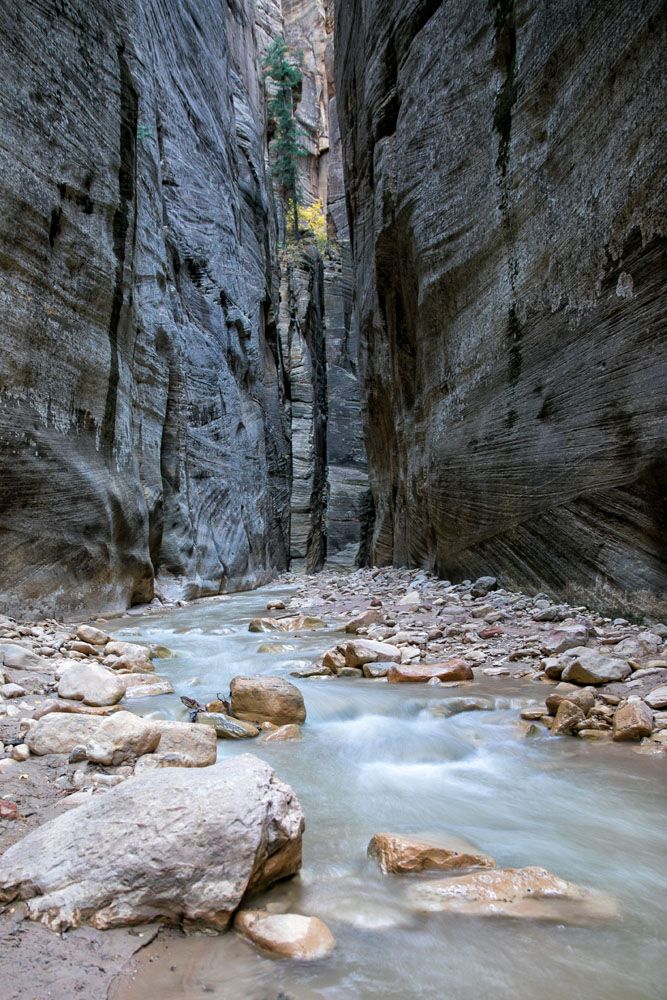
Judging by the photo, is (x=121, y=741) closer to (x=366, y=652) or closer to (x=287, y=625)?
(x=366, y=652)

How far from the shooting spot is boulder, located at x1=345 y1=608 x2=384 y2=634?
24.6 feet

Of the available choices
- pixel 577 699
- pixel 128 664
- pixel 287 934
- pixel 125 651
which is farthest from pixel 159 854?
pixel 125 651

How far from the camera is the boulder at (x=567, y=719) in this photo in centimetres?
371

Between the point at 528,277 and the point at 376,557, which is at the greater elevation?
the point at 528,277

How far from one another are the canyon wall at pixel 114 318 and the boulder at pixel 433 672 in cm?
443

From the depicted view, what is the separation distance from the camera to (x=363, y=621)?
759 centimetres

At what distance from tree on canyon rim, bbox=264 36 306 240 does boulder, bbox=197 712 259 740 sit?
117 ft

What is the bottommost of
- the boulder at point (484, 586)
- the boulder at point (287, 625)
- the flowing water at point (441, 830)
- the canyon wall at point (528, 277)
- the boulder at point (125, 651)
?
the flowing water at point (441, 830)

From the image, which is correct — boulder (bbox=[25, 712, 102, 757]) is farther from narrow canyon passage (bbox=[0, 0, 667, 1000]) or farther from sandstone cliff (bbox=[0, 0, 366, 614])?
sandstone cliff (bbox=[0, 0, 366, 614])

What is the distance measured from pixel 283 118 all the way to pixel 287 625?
3459 centimetres

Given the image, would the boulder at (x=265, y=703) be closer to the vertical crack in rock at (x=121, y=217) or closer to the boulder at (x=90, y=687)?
the boulder at (x=90, y=687)

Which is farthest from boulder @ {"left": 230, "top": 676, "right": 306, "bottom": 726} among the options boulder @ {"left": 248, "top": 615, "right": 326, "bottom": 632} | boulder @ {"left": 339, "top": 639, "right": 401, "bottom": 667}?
boulder @ {"left": 248, "top": 615, "right": 326, "bottom": 632}

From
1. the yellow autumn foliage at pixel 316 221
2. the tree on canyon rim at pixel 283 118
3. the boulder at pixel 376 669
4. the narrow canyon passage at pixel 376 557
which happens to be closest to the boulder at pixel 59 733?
the narrow canyon passage at pixel 376 557

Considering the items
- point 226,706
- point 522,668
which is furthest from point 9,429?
point 522,668
